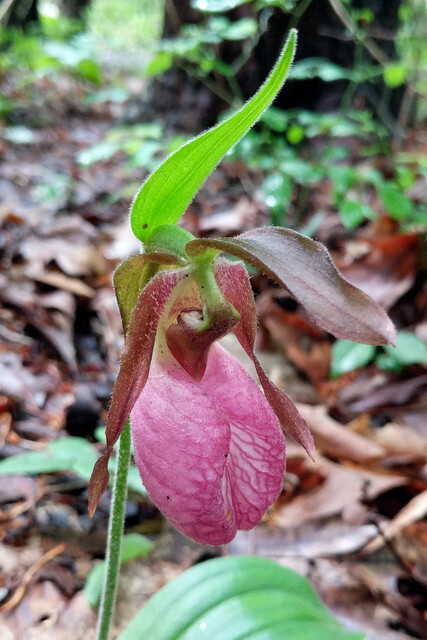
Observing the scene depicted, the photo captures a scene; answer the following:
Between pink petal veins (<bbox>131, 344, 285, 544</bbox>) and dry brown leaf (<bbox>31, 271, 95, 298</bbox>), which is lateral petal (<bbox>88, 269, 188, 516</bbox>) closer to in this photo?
pink petal veins (<bbox>131, 344, 285, 544</bbox>)

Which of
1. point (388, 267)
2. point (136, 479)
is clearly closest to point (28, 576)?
point (136, 479)

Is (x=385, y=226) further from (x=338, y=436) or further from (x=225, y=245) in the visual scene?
(x=225, y=245)

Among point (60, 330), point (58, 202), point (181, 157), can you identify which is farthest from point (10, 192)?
point (181, 157)

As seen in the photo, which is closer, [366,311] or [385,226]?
[366,311]

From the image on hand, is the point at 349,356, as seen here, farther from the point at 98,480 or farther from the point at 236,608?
the point at 98,480

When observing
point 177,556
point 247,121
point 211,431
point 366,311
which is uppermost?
point 247,121

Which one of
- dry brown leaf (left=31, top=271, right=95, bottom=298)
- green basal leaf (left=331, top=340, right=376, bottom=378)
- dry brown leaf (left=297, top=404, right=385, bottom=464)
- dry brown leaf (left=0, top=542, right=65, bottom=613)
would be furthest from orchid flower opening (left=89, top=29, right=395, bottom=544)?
dry brown leaf (left=31, top=271, right=95, bottom=298)

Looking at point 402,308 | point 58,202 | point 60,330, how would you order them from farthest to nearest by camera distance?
point 58,202 → point 402,308 → point 60,330

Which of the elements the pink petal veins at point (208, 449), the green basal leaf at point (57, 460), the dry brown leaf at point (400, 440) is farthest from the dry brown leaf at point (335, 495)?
the pink petal veins at point (208, 449)
